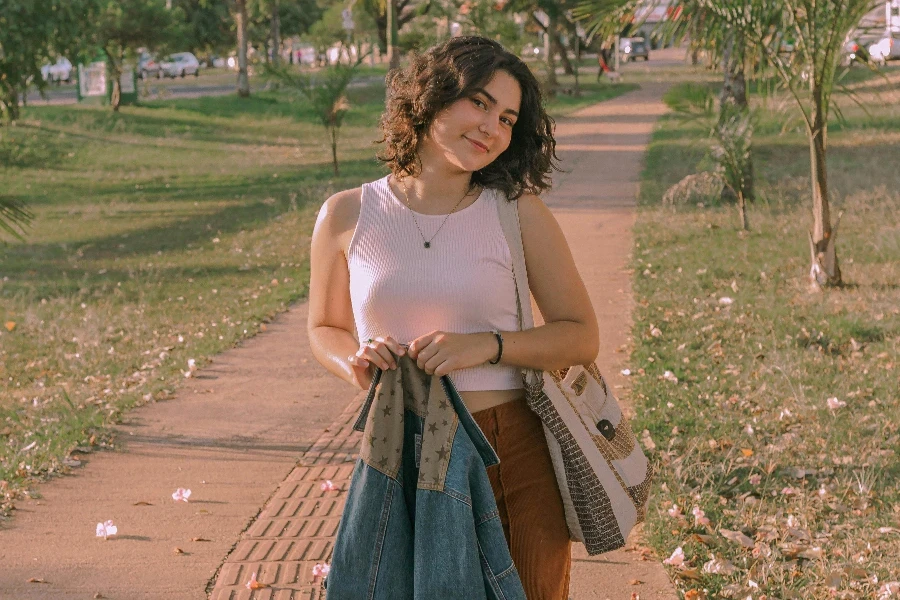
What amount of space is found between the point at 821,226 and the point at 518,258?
7.76 meters

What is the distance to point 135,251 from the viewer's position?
640 inches

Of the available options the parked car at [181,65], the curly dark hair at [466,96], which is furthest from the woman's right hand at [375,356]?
the parked car at [181,65]

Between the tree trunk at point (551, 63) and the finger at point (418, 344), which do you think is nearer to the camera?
the finger at point (418, 344)

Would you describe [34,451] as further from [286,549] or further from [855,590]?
[855,590]

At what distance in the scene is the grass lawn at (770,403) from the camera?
4594 mm

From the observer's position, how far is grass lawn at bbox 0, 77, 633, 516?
7.81 m

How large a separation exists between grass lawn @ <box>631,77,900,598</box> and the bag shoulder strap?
1800 mm

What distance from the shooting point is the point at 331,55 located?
81.4 meters

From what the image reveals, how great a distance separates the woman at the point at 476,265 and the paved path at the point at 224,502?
171 centimetres

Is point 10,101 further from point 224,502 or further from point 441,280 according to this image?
point 441,280

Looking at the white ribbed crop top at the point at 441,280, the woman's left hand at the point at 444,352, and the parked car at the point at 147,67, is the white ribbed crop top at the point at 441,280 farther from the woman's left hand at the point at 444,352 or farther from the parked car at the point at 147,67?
the parked car at the point at 147,67

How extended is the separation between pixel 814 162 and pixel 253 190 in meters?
13.3

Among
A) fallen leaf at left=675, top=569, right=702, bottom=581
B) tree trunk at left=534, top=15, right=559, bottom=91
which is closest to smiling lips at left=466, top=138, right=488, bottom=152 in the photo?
fallen leaf at left=675, top=569, right=702, bottom=581

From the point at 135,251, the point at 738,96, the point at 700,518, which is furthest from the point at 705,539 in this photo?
the point at 135,251
